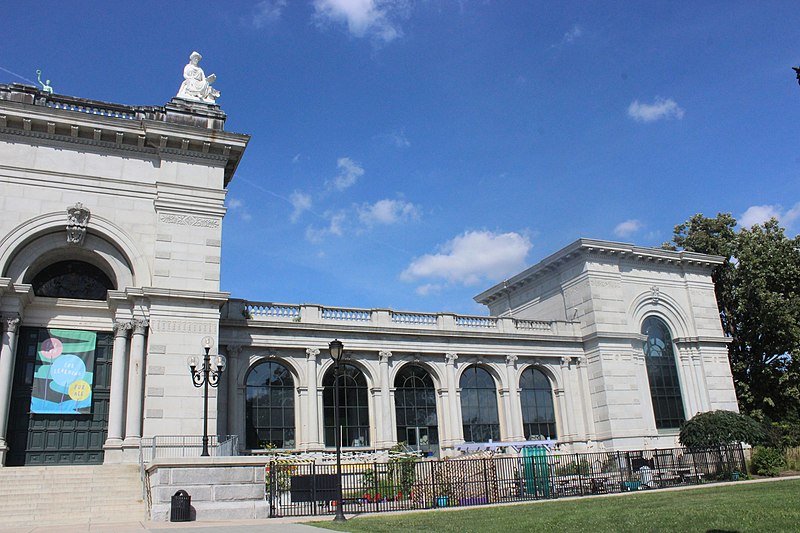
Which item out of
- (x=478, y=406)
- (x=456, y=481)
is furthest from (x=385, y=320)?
(x=456, y=481)

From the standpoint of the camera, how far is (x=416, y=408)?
32469 millimetres

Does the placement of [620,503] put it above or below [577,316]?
below

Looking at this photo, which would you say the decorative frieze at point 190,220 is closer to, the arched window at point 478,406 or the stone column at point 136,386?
the stone column at point 136,386

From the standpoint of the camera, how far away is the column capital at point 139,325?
960 inches

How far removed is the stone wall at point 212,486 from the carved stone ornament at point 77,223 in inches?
444

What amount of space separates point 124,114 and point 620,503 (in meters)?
23.1

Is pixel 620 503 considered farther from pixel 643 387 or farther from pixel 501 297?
pixel 501 297

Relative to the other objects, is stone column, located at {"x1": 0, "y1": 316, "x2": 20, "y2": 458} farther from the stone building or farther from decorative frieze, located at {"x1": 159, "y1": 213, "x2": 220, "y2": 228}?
decorative frieze, located at {"x1": 159, "y1": 213, "x2": 220, "y2": 228}

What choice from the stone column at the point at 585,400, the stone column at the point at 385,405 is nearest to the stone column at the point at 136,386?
the stone column at the point at 385,405

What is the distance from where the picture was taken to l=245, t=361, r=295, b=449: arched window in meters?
28.7

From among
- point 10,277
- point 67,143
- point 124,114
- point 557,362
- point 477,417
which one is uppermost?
point 124,114

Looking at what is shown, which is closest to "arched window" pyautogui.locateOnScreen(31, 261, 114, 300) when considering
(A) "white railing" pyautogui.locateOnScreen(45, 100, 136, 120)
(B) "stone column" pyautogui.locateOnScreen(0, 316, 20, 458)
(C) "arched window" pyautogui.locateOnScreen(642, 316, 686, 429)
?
(B) "stone column" pyautogui.locateOnScreen(0, 316, 20, 458)

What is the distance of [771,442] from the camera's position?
110 ft

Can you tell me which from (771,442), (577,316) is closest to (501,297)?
(577,316)
